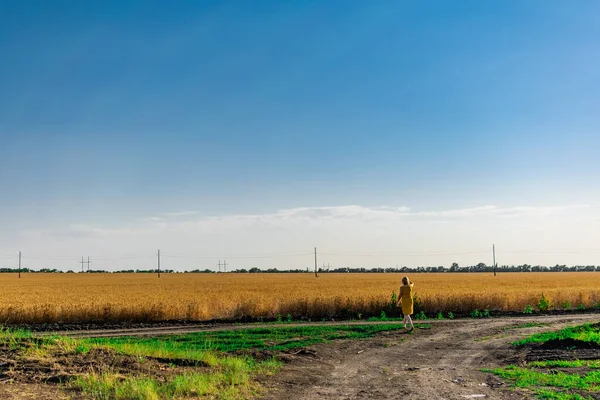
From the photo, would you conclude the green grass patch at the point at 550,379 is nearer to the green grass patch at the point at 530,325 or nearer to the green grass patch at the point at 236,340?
the green grass patch at the point at 236,340

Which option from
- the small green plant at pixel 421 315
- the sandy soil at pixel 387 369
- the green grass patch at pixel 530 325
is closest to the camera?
the sandy soil at pixel 387 369

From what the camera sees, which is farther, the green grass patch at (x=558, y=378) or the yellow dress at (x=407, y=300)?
the yellow dress at (x=407, y=300)

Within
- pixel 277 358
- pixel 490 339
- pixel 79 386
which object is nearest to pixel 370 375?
pixel 277 358

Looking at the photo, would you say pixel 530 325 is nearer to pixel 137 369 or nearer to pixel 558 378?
pixel 558 378

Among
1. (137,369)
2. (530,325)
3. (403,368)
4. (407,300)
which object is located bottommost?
(530,325)

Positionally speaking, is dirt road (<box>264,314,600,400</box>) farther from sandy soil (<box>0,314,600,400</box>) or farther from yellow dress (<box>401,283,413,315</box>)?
yellow dress (<box>401,283,413,315</box>)

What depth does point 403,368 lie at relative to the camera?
1287 centimetres

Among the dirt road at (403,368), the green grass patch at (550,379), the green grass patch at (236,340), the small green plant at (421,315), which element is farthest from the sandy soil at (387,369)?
the small green plant at (421,315)

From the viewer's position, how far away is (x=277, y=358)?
540 inches

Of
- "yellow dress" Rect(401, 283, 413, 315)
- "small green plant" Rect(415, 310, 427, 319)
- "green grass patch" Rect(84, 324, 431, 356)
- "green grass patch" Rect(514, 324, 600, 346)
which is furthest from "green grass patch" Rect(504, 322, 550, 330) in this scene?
"small green plant" Rect(415, 310, 427, 319)

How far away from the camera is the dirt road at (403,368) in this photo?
33.4 feet

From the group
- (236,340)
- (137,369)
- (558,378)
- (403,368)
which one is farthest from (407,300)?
(137,369)

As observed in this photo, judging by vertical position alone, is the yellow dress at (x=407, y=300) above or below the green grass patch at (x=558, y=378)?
above

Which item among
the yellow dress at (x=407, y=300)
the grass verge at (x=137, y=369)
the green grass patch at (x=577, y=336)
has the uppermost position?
the yellow dress at (x=407, y=300)
